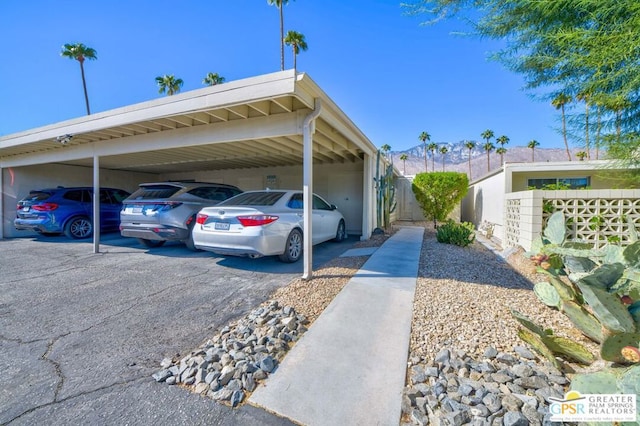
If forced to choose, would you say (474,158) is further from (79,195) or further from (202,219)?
(79,195)

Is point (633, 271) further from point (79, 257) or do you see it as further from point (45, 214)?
point (45, 214)

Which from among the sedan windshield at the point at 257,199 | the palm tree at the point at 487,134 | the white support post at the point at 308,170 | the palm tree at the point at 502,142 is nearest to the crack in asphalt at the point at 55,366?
the white support post at the point at 308,170

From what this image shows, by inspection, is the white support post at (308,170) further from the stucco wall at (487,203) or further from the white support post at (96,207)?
the stucco wall at (487,203)

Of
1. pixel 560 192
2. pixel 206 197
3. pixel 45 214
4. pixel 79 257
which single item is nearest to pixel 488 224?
pixel 560 192

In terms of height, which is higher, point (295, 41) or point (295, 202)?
point (295, 41)

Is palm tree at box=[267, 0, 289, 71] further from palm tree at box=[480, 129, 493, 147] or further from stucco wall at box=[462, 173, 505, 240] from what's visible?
palm tree at box=[480, 129, 493, 147]

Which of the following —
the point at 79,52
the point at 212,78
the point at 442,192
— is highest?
the point at 212,78

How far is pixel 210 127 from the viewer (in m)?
4.89

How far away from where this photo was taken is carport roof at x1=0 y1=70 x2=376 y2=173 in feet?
12.2

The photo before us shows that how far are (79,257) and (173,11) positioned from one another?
240 inches

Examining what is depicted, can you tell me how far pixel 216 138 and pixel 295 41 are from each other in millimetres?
18393

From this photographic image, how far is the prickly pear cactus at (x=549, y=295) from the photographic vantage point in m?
2.23

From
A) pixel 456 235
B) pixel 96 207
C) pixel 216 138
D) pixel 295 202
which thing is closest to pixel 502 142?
pixel 456 235

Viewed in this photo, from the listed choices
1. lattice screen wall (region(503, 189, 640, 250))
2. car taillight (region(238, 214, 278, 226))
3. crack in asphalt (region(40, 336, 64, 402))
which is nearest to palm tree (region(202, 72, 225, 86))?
car taillight (region(238, 214, 278, 226))
